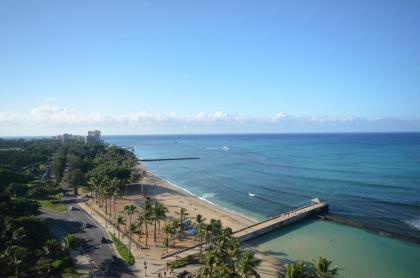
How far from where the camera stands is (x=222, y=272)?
3350 centimetres

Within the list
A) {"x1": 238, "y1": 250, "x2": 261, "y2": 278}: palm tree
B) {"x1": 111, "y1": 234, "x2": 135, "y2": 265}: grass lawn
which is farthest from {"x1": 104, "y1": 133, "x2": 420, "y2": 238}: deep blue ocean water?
{"x1": 238, "y1": 250, "x2": 261, "y2": 278}: palm tree

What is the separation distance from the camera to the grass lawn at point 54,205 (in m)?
76.5

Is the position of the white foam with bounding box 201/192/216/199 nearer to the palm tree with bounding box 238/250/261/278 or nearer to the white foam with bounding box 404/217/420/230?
the white foam with bounding box 404/217/420/230

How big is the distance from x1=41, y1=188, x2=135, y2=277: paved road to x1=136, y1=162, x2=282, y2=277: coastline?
2204 cm

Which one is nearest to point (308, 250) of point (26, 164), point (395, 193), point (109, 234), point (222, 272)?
point (222, 272)

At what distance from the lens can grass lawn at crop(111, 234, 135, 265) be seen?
4926cm

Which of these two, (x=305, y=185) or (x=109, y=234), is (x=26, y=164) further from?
(x=305, y=185)

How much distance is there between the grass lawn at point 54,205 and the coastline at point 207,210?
26639 millimetres

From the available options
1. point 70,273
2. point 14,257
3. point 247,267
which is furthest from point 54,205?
point 247,267

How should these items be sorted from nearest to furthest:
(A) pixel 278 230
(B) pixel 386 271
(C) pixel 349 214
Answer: (B) pixel 386 271 → (A) pixel 278 230 → (C) pixel 349 214

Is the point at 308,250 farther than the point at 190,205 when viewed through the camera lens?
No

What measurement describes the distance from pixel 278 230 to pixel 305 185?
45574mm

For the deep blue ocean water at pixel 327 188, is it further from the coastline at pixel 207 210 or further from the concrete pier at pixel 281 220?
the concrete pier at pixel 281 220

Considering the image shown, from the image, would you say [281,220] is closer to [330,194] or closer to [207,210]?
[207,210]
